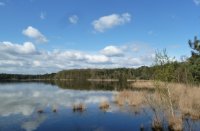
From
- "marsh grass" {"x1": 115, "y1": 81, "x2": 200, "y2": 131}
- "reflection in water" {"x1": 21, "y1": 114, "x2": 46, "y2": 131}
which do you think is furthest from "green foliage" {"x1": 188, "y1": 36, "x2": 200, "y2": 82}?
"reflection in water" {"x1": 21, "y1": 114, "x2": 46, "y2": 131}

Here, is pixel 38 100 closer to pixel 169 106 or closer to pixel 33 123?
pixel 33 123

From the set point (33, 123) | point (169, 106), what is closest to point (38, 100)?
point (33, 123)

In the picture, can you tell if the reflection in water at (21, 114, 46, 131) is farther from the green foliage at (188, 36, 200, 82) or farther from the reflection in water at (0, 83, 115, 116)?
the green foliage at (188, 36, 200, 82)

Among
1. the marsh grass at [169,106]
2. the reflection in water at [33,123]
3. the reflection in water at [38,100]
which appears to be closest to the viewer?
the marsh grass at [169,106]

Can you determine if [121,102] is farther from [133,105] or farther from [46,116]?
[46,116]

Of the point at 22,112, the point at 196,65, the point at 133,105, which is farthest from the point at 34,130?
the point at 196,65

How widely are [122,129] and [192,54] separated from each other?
1164 inches

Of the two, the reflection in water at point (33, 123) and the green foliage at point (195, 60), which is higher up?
the green foliage at point (195, 60)

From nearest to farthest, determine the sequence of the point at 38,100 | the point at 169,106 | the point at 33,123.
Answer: the point at 169,106 → the point at 33,123 → the point at 38,100

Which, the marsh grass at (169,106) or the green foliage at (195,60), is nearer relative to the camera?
the marsh grass at (169,106)

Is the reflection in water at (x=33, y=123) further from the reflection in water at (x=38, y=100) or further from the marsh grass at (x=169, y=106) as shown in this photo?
the marsh grass at (x=169, y=106)

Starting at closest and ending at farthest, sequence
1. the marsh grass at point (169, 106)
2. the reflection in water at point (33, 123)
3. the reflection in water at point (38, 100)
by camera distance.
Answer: the marsh grass at point (169, 106) < the reflection in water at point (33, 123) < the reflection in water at point (38, 100)

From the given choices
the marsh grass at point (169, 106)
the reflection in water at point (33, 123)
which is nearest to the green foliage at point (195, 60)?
the marsh grass at point (169, 106)

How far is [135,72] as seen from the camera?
164m
